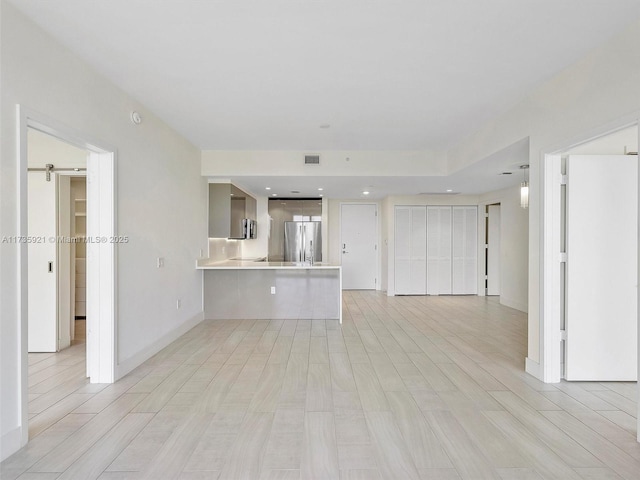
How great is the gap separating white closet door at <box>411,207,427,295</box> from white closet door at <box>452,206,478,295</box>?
0.68 m

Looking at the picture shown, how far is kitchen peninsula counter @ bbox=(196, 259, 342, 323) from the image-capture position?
19.0 feet

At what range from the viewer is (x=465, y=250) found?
835 centimetres

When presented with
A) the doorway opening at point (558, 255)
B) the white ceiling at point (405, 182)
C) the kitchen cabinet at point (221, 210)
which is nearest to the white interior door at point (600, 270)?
the doorway opening at point (558, 255)

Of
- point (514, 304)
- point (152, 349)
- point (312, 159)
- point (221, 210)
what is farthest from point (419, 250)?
point (152, 349)

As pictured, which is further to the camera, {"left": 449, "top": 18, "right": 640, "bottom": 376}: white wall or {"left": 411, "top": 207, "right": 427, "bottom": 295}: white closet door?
{"left": 411, "top": 207, "right": 427, "bottom": 295}: white closet door

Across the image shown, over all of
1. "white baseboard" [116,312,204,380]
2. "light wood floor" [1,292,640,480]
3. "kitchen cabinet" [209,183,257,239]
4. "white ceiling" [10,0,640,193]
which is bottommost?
"light wood floor" [1,292,640,480]

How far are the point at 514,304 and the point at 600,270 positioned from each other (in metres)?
3.90

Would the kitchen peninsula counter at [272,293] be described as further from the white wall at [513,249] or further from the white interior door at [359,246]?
the white wall at [513,249]

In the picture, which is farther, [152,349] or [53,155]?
[53,155]

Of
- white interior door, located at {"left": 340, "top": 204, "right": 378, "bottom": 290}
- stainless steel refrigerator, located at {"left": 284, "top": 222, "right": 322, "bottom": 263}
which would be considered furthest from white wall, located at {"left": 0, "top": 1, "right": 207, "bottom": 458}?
white interior door, located at {"left": 340, "top": 204, "right": 378, "bottom": 290}

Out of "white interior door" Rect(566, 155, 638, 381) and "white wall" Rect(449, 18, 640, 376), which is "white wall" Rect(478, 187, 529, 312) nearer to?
"white wall" Rect(449, 18, 640, 376)

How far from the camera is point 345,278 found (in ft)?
29.6

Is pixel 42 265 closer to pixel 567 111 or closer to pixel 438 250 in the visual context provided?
pixel 567 111

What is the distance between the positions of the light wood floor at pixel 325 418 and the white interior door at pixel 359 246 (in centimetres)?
473
